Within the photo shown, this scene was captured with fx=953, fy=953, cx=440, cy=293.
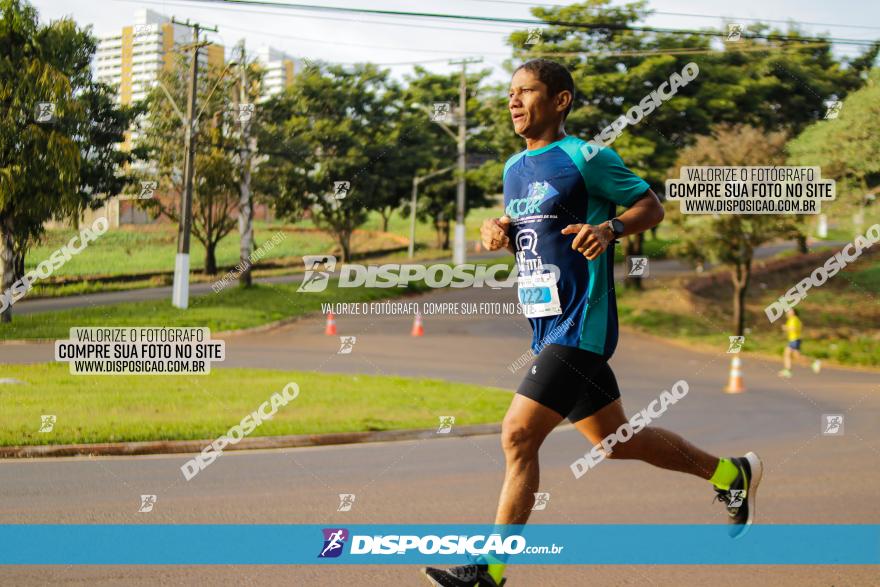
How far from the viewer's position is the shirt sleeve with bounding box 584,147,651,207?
3.86m

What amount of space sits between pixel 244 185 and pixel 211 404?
14587mm

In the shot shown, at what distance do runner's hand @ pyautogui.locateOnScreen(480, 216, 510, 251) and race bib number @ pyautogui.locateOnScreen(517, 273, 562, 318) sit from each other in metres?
0.17

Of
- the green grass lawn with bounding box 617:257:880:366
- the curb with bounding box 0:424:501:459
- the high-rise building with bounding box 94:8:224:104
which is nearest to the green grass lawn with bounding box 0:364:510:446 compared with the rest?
the curb with bounding box 0:424:501:459

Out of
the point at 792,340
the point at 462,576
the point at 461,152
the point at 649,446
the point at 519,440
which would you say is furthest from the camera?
the point at 461,152

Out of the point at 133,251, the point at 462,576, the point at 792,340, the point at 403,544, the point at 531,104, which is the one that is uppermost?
the point at 531,104

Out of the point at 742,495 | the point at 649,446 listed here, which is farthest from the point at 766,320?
the point at 649,446

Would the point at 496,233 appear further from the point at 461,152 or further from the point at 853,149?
the point at 461,152

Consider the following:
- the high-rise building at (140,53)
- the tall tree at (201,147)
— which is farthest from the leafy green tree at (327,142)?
the high-rise building at (140,53)

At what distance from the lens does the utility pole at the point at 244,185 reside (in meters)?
24.4

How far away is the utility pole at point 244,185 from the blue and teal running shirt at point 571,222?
20.4m

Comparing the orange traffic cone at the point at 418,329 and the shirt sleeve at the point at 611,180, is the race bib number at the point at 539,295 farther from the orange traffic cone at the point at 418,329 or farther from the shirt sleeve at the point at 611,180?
the orange traffic cone at the point at 418,329

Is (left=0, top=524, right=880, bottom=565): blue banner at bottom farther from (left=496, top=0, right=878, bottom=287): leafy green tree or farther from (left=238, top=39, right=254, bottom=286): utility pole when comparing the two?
(left=496, top=0, right=878, bottom=287): leafy green tree

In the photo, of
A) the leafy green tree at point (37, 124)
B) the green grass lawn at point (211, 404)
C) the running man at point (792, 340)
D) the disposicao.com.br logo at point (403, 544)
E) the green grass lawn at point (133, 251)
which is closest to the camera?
the disposicao.com.br logo at point (403, 544)

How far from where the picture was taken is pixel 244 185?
82.4 feet
